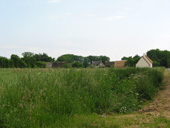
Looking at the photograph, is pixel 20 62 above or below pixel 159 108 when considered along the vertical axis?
above

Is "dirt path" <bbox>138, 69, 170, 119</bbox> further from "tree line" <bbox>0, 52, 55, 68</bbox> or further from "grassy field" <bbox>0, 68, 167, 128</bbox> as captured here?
"tree line" <bbox>0, 52, 55, 68</bbox>

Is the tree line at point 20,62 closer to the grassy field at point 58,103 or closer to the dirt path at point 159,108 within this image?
the grassy field at point 58,103

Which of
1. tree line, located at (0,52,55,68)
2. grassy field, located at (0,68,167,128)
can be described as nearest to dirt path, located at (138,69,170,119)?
grassy field, located at (0,68,167,128)

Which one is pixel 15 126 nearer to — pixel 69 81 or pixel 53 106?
pixel 53 106

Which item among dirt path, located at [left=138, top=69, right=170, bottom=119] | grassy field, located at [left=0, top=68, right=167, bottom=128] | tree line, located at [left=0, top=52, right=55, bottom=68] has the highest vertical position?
tree line, located at [left=0, top=52, right=55, bottom=68]

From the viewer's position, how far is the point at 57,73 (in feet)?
26.9

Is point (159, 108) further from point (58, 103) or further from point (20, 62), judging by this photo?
point (20, 62)

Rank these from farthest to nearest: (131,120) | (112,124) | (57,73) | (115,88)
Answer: (115,88) < (57,73) < (131,120) < (112,124)

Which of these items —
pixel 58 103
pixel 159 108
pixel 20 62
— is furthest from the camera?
pixel 20 62

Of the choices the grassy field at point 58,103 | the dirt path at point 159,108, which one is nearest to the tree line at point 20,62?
the grassy field at point 58,103

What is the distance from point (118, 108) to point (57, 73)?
2.95m

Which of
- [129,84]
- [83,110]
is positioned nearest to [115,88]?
[129,84]

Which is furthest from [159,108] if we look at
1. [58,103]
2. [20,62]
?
[20,62]

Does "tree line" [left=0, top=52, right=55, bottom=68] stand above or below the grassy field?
above
